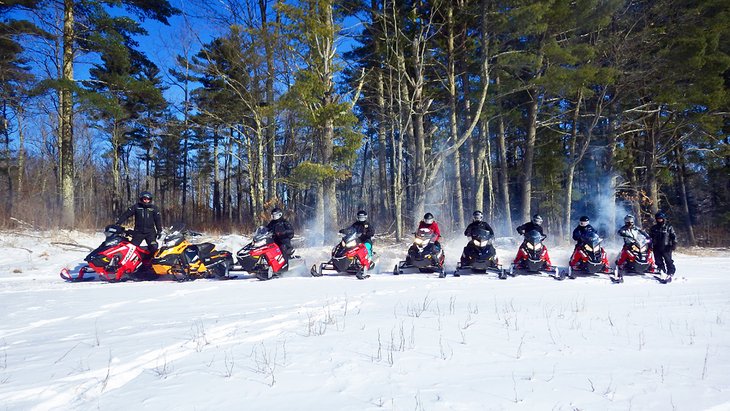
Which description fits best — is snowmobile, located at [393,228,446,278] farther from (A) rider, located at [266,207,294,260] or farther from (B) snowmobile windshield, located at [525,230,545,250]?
(A) rider, located at [266,207,294,260]

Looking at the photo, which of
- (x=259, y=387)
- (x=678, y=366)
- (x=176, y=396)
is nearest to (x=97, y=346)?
(x=176, y=396)

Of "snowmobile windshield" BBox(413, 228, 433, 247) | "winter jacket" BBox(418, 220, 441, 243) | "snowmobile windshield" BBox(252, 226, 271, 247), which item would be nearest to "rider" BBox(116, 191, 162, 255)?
"snowmobile windshield" BBox(252, 226, 271, 247)

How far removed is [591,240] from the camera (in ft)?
30.8

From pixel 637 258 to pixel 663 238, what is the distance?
3.44 feet

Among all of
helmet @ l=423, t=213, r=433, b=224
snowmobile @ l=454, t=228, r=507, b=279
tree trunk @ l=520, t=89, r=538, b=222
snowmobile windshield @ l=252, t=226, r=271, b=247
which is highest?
tree trunk @ l=520, t=89, r=538, b=222

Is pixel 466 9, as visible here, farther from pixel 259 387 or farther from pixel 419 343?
pixel 259 387

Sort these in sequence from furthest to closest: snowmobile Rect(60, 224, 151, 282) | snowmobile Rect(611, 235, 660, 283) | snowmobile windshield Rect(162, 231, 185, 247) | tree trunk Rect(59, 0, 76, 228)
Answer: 1. tree trunk Rect(59, 0, 76, 228)
2. snowmobile Rect(611, 235, 660, 283)
3. snowmobile windshield Rect(162, 231, 185, 247)
4. snowmobile Rect(60, 224, 151, 282)

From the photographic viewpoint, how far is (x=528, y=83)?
14.0 m

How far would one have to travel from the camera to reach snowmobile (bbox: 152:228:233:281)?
8.77 metres

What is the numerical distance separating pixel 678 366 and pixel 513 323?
1.59 m

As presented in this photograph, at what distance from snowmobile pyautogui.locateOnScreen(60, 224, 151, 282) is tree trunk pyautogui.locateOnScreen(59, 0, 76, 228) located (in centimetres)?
585

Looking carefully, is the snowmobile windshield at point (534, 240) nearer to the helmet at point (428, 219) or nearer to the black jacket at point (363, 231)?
the helmet at point (428, 219)

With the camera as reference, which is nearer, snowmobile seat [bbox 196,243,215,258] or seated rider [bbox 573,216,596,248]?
snowmobile seat [bbox 196,243,215,258]

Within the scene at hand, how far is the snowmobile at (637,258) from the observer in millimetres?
9344
